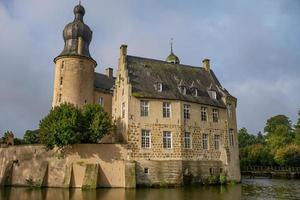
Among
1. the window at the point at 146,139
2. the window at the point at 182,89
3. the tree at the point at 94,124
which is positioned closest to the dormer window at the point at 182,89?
the window at the point at 182,89

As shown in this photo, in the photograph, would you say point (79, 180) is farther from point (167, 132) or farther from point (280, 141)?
point (280, 141)

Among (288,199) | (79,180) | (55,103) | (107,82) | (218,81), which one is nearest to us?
(288,199)

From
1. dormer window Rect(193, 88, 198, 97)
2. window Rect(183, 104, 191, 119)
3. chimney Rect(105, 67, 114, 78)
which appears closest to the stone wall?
window Rect(183, 104, 191, 119)

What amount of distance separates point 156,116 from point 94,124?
239 inches

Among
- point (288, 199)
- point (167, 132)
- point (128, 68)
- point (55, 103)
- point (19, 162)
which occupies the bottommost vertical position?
point (288, 199)

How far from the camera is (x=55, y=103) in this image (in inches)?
1410

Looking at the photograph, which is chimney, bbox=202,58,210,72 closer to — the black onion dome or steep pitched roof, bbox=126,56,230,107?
steep pitched roof, bbox=126,56,230,107

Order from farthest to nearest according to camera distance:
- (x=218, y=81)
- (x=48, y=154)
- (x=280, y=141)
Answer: (x=280, y=141)
(x=218, y=81)
(x=48, y=154)

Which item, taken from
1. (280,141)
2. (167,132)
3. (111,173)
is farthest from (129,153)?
(280,141)

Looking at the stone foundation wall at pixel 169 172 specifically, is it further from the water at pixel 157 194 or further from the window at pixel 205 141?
the water at pixel 157 194

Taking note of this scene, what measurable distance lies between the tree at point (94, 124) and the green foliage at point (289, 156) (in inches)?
1267

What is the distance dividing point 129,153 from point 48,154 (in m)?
8.07

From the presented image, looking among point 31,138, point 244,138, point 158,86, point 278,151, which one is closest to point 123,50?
point 158,86

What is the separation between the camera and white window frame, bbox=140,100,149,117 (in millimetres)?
30973
